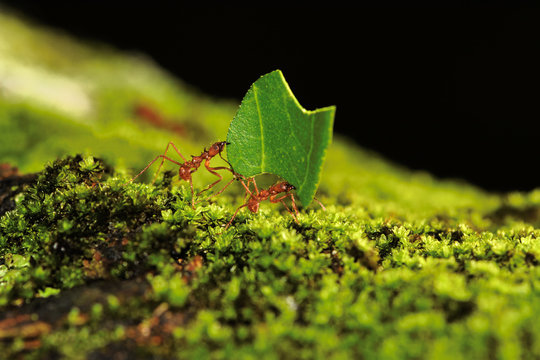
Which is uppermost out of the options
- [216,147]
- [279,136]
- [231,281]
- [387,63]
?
[387,63]

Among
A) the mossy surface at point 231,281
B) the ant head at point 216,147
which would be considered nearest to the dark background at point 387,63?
the ant head at point 216,147

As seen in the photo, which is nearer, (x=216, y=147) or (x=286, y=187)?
(x=286, y=187)

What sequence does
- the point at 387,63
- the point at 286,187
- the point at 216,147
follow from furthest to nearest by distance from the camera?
1. the point at 387,63
2. the point at 216,147
3. the point at 286,187

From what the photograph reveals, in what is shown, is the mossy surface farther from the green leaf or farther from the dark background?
the dark background

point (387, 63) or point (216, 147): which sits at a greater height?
point (387, 63)

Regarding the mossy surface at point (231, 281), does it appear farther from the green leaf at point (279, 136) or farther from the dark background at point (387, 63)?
the dark background at point (387, 63)

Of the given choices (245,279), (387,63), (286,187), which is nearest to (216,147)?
(286,187)

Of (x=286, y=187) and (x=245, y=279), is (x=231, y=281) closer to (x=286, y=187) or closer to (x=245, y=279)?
(x=245, y=279)
